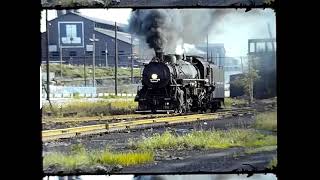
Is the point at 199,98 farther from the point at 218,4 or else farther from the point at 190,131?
the point at 218,4

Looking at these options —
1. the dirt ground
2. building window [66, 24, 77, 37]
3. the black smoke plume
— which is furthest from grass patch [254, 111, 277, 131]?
building window [66, 24, 77, 37]

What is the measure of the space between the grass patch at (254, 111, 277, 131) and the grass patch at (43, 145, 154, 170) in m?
0.47

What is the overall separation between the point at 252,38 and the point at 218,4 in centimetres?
21

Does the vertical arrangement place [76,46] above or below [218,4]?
below

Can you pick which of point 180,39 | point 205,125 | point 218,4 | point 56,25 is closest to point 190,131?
point 205,125

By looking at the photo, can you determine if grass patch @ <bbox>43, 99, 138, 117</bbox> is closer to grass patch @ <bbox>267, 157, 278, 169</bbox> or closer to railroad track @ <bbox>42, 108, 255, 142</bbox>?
railroad track @ <bbox>42, 108, 255, 142</bbox>

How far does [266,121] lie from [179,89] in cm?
50

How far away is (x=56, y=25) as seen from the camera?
213 cm

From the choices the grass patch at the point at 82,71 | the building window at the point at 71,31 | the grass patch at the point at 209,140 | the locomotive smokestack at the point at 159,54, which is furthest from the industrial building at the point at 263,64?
the building window at the point at 71,31

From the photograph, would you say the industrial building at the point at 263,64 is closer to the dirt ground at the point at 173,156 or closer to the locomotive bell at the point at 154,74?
the dirt ground at the point at 173,156

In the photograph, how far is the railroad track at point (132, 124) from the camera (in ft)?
6.80
